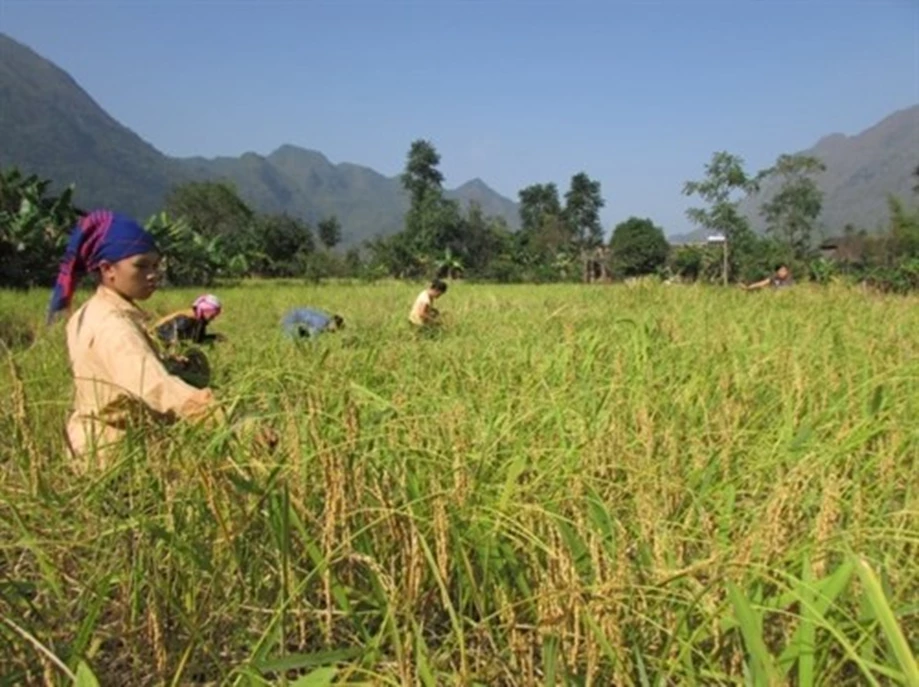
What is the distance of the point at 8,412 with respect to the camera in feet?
4.89

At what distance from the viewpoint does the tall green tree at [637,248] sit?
53312 millimetres

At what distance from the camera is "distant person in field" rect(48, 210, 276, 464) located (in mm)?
1546

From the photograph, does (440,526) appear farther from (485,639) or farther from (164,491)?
(164,491)

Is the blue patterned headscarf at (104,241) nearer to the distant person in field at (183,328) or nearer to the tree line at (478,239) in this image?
the distant person in field at (183,328)

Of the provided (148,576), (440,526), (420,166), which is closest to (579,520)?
(440,526)

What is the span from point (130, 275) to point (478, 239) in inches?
2020

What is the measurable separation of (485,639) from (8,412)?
3.52 ft

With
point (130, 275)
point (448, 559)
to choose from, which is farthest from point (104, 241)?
point (448, 559)

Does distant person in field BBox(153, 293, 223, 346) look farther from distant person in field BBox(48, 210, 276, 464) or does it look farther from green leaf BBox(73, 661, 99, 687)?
green leaf BBox(73, 661, 99, 687)

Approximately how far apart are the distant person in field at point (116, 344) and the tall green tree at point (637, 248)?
49488 mm

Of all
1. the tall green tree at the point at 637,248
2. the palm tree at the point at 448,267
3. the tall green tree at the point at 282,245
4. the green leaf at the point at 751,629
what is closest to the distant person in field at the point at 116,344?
the green leaf at the point at 751,629

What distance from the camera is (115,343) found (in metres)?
1.65

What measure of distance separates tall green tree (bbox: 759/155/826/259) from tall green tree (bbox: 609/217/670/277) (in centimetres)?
834

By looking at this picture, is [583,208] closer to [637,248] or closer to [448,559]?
[637,248]
